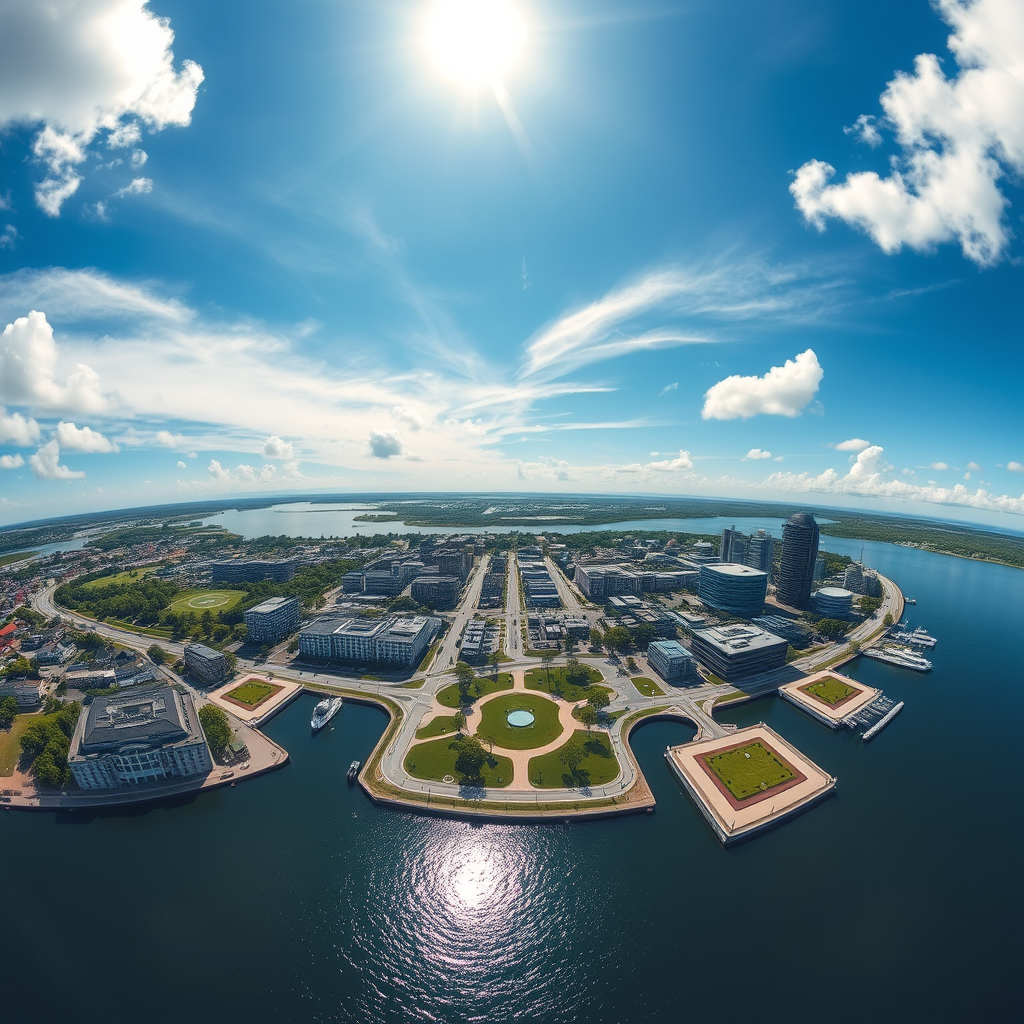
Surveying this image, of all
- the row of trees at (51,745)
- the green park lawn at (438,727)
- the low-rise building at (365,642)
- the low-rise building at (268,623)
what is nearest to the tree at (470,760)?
the green park lawn at (438,727)

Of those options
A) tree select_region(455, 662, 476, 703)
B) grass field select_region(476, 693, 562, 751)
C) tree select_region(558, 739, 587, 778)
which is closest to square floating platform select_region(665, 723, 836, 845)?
tree select_region(558, 739, 587, 778)

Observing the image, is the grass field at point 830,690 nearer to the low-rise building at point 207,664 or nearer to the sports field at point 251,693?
the sports field at point 251,693

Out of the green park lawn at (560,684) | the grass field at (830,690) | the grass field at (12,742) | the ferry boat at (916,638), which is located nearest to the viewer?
the grass field at (12,742)

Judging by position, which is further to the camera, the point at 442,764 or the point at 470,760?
the point at 442,764

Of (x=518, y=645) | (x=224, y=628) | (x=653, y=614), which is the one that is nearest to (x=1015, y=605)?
(x=653, y=614)

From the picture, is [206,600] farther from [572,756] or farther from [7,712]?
[572,756]

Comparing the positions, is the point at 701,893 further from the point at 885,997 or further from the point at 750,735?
the point at 750,735

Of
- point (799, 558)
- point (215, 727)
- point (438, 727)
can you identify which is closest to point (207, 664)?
point (215, 727)

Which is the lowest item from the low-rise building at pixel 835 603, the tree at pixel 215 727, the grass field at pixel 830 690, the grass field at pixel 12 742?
the grass field at pixel 12 742
